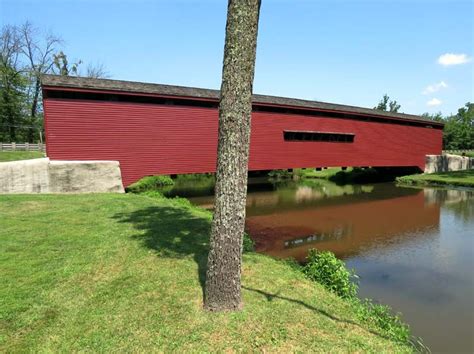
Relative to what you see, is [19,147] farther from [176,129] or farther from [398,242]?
[398,242]

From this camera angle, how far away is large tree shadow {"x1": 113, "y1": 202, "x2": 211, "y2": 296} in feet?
23.3

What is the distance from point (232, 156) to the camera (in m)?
4.70

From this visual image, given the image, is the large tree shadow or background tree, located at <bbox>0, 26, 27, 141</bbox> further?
background tree, located at <bbox>0, 26, 27, 141</bbox>

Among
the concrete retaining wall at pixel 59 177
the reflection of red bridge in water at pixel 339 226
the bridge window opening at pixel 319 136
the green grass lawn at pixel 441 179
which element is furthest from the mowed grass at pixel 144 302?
the green grass lawn at pixel 441 179

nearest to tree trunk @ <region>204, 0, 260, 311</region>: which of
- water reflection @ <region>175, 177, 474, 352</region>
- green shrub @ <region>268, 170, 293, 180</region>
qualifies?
water reflection @ <region>175, 177, 474, 352</region>

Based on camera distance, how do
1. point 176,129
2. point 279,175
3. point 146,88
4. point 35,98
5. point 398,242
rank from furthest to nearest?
point 35,98 < point 279,175 < point 176,129 < point 146,88 < point 398,242

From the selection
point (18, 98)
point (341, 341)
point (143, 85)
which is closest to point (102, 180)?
point (143, 85)

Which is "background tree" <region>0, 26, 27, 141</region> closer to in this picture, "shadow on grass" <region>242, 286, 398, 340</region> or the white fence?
the white fence

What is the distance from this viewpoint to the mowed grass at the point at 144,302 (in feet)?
13.8

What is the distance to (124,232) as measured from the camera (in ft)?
27.8

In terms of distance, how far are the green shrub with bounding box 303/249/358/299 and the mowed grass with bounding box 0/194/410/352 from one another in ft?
1.26

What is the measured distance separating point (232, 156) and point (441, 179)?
3155cm

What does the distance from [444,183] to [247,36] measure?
3145 centimetres

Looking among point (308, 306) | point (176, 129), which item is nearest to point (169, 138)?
point (176, 129)
